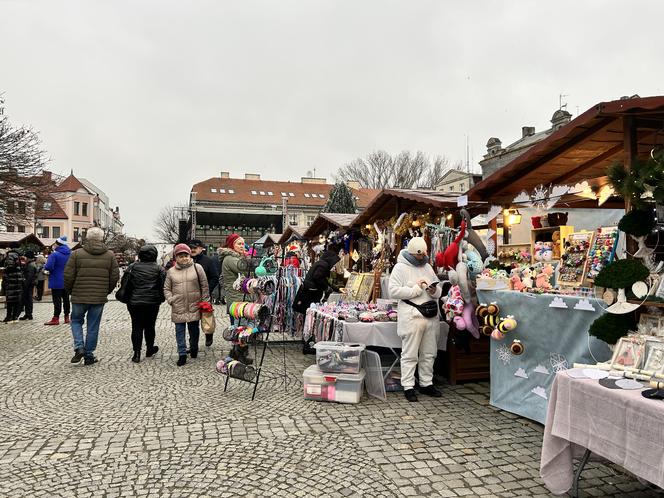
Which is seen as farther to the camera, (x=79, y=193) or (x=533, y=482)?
(x=79, y=193)

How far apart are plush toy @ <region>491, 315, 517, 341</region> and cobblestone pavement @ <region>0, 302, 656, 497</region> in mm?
770

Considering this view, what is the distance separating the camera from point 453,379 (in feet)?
18.4

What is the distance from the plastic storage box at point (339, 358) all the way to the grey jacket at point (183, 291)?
243cm

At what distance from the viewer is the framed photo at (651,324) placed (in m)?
2.91

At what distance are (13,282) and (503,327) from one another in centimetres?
1001

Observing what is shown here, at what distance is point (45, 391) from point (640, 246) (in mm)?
5826

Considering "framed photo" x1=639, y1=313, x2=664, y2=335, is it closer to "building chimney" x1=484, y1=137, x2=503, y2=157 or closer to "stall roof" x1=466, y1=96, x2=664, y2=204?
"stall roof" x1=466, y1=96, x2=664, y2=204

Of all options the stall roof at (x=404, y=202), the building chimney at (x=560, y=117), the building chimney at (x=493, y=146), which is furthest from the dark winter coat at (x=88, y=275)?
the building chimney at (x=493, y=146)

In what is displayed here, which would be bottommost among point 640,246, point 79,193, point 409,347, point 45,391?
point 45,391

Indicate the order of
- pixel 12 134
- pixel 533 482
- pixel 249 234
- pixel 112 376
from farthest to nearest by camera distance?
pixel 249 234 → pixel 12 134 → pixel 112 376 → pixel 533 482

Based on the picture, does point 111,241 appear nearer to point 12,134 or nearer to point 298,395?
point 12,134

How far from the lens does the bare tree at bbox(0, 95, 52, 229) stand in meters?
14.6

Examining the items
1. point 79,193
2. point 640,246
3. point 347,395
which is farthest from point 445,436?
point 79,193

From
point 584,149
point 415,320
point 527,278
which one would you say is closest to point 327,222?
point 415,320
